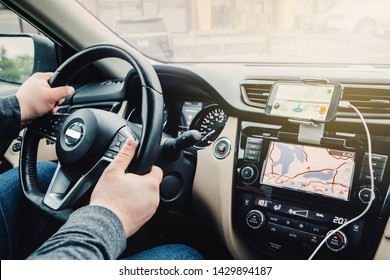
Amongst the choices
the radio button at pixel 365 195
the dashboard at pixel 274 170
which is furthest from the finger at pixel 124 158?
the radio button at pixel 365 195

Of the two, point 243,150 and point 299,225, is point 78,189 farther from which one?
point 299,225

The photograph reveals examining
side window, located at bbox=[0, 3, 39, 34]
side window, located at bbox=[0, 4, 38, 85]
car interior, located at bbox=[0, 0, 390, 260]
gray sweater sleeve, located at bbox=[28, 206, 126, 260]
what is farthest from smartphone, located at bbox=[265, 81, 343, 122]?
side window, located at bbox=[0, 4, 38, 85]

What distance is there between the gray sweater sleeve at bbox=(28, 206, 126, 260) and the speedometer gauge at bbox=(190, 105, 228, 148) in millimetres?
644

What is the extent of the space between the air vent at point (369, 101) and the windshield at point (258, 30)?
13.2 inches

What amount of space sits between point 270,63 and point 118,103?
0.61m

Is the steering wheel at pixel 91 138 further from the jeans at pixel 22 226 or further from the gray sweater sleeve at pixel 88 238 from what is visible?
the gray sweater sleeve at pixel 88 238

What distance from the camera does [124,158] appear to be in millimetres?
800

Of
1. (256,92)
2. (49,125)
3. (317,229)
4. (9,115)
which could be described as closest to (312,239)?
(317,229)

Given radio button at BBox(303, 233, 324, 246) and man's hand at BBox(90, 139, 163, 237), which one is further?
radio button at BBox(303, 233, 324, 246)

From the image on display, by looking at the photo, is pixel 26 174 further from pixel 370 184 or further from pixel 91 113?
pixel 370 184

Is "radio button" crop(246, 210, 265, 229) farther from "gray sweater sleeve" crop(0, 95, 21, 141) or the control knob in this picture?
"gray sweater sleeve" crop(0, 95, 21, 141)

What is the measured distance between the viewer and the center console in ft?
3.34

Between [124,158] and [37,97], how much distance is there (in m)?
0.47
